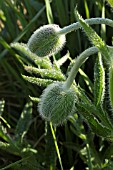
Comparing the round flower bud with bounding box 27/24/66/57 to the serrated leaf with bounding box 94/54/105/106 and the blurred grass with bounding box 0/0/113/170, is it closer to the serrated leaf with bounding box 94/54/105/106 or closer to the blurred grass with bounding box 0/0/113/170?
the serrated leaf with bounding box 94/54/105/106

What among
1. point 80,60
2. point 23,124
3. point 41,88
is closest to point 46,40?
point 80,60

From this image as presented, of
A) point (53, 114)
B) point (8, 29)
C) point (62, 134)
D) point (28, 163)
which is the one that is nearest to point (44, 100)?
point (53, 114)

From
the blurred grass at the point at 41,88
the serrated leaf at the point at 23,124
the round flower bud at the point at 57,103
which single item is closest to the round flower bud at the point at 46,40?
the round flower bud at the point at 57,103

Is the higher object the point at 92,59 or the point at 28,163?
the point at 92,59

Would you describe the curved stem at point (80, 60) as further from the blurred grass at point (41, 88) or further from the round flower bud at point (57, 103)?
the blurred grass at point (41, 88)

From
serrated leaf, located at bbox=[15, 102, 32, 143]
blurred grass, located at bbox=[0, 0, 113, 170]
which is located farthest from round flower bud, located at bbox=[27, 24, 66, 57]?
serrated leaf, located at bbox=[15, 102, 32, 143]

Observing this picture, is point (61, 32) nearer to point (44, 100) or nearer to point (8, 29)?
point (44, 100)
